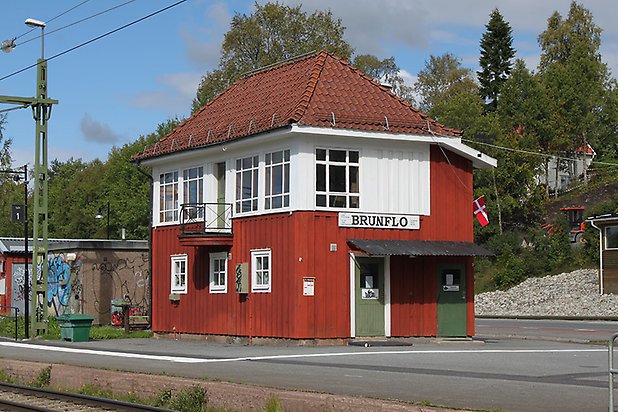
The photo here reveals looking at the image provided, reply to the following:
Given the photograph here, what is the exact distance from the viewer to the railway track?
50.2 ft

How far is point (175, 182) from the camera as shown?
106 feet

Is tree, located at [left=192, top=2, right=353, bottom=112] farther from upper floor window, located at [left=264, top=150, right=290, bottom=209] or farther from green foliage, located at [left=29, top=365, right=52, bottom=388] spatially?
green foliage, located at [left=29, top=365, right=52, bottom=388]

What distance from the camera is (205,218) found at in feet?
98.9

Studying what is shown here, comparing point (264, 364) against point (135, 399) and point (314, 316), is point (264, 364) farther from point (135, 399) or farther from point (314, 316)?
point (314, 316)

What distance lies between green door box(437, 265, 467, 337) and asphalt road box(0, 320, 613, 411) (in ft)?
1.98

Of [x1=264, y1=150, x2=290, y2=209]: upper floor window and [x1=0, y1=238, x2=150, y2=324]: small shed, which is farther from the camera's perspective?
[x1=0, y1=238, x2=150, y2=324]: small shed

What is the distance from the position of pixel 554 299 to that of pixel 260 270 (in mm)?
27667

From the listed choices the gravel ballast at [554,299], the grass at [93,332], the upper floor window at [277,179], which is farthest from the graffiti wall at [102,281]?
the gravel ballast at [554,299]

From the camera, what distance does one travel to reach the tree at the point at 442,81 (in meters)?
88.9

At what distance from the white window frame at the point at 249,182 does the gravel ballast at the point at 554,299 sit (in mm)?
21407

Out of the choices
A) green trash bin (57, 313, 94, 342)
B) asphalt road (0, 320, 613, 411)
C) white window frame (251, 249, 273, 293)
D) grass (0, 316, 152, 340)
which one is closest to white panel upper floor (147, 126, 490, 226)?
white window frame (251, 249, 273, 293)

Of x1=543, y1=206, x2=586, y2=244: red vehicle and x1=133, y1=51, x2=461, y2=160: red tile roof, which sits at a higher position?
x1=133, y1=51, x2=461, y2=160: red tile roof

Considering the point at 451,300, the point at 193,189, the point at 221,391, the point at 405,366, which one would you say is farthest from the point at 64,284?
the point at 221,391

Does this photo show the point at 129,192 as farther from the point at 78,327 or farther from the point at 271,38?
the point at 78,327
